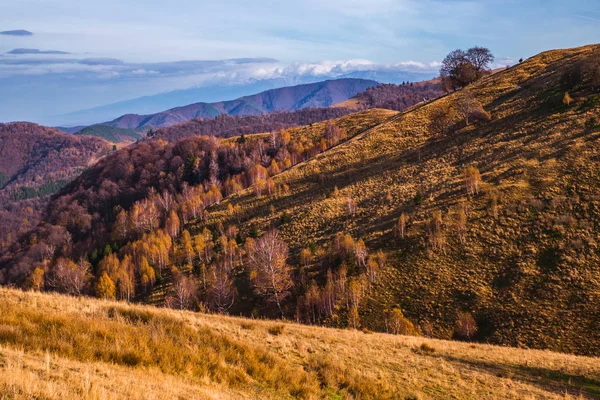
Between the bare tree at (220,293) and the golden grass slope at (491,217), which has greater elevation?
the golden grass slope at (491,217)

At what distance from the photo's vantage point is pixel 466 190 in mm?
54188

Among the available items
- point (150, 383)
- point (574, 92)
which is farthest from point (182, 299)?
point (574, 92)

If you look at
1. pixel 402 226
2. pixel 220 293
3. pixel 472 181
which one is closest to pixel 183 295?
pixel 220 293

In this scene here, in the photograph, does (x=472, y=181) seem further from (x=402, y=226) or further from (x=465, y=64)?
(x=465, y=64)

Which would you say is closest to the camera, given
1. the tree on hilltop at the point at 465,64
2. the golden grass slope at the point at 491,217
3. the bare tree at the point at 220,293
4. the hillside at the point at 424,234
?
the golden grass slope at the point at 491,217

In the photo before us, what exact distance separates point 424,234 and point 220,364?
43.0m

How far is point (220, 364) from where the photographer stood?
10945 mm

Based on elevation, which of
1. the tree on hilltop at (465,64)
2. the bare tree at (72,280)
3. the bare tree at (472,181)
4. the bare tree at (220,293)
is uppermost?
the tree on hilltop at (465,64)

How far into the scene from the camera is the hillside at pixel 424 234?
3691 cm

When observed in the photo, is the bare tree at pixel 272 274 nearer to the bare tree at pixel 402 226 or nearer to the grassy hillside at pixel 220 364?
the bare tree at pixel 402 226

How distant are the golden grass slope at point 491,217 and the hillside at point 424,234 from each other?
0.22m

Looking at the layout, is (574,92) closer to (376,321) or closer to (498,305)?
(498,305)

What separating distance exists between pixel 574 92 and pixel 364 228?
58.4 metres

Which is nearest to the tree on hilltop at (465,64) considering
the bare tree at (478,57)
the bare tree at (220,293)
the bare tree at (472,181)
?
the bare tree at (478,57)
